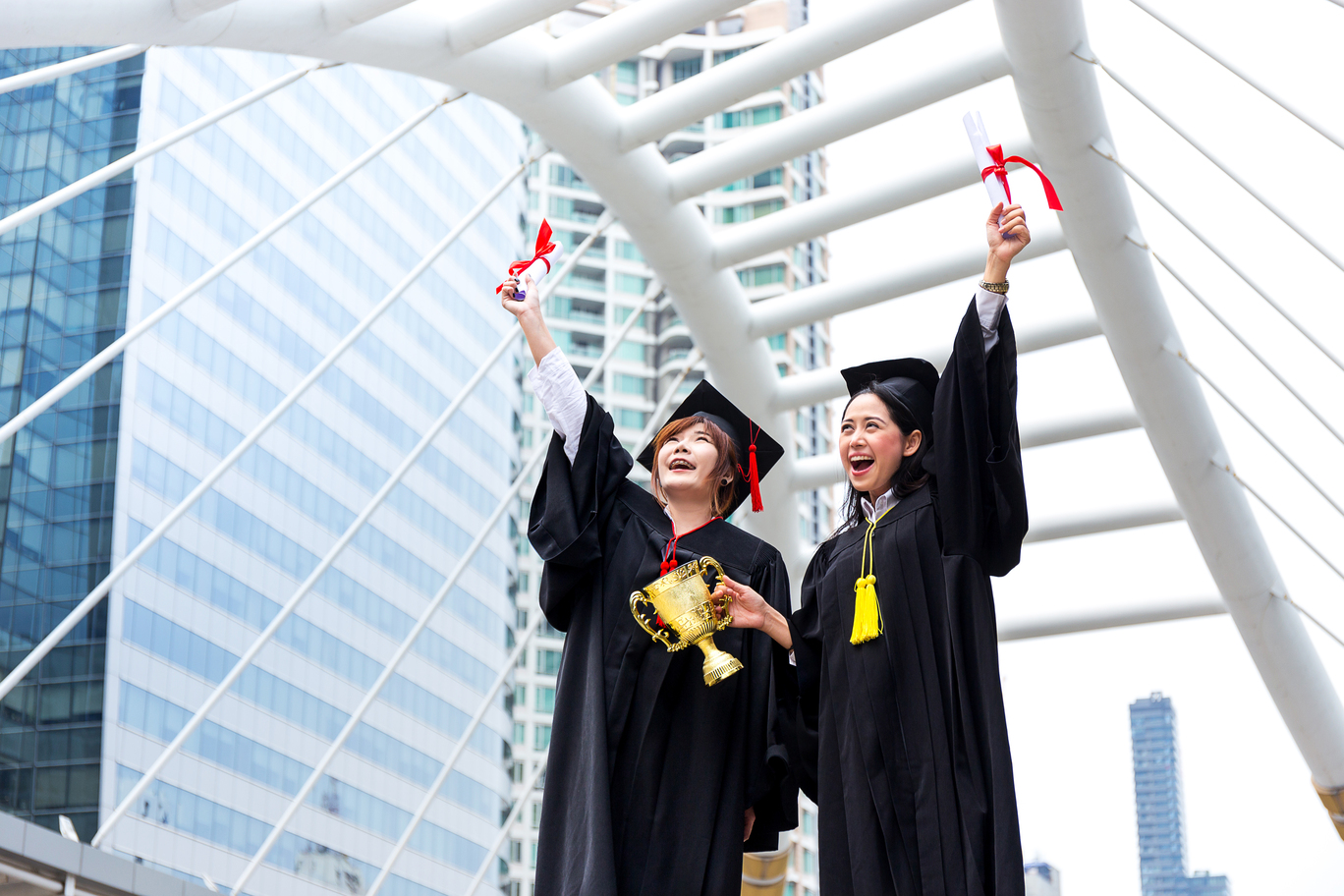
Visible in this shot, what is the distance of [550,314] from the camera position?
60.5 metres

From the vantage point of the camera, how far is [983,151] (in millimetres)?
3848

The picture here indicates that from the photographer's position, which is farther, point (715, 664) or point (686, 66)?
point (686, 66)

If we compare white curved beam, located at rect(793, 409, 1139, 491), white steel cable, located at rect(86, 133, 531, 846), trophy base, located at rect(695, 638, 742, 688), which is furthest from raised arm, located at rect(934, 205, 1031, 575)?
white curved beam, located at rect(793, 409, 1139, 491)

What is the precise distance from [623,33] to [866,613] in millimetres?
4098

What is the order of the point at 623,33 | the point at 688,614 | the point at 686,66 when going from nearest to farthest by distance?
the point at 688,614, the point at 623,33, the point at 686,66

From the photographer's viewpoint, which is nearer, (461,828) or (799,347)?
(799,347)

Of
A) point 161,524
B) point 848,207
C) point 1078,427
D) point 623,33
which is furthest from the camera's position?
point 1078,427

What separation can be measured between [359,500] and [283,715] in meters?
10.7

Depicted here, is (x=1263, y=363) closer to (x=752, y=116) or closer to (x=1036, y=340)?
(x=1036, y=340)

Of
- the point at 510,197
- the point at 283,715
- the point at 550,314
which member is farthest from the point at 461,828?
the point at 510,197

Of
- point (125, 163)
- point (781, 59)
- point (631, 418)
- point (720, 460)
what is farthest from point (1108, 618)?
point (631, 418)

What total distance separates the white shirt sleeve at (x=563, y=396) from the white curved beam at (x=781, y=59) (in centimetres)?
333

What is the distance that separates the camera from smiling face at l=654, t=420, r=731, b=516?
4.30 meters

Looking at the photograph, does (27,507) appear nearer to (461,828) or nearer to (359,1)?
(461,828)
